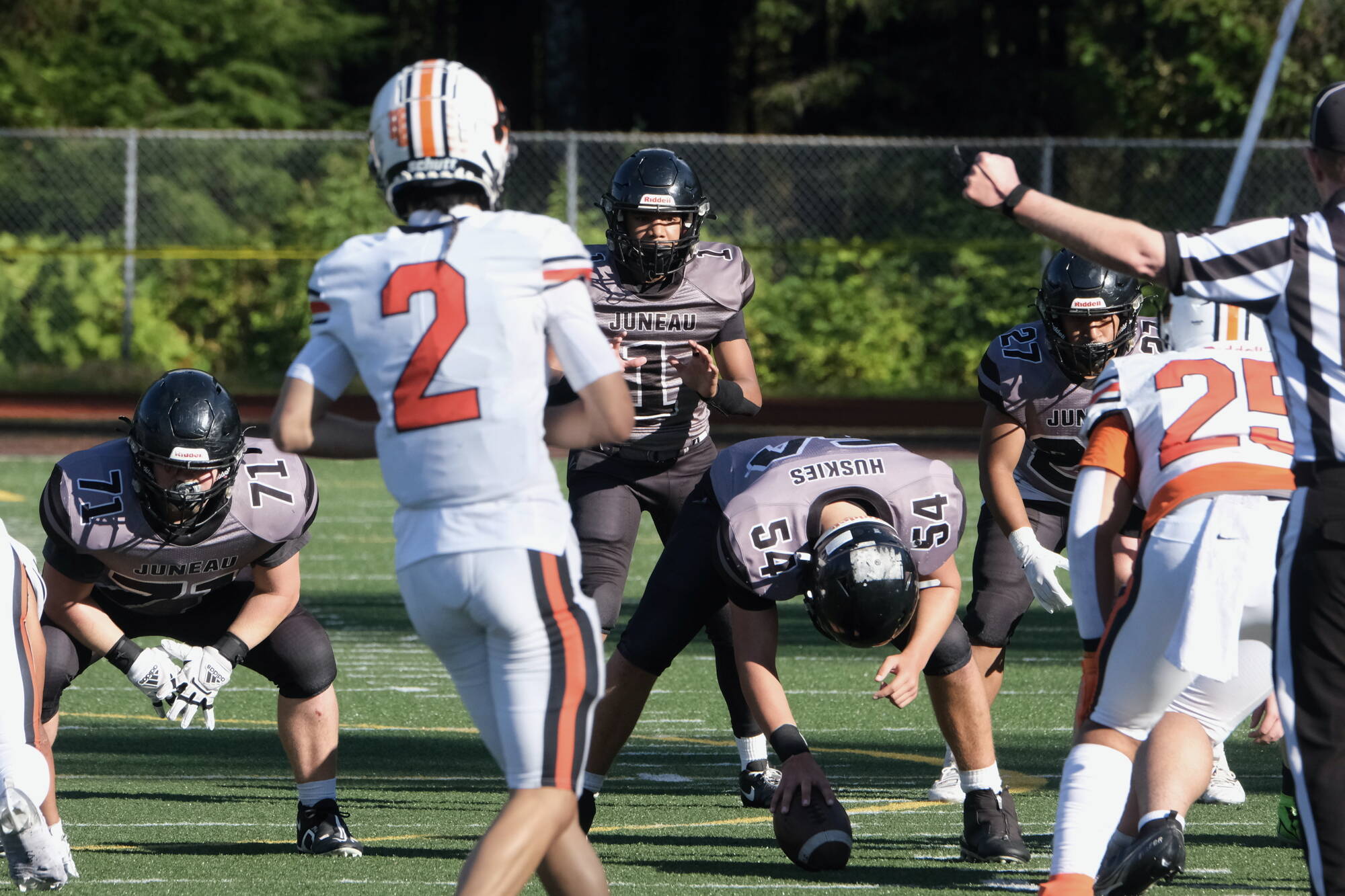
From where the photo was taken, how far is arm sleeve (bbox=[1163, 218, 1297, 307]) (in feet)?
11.0

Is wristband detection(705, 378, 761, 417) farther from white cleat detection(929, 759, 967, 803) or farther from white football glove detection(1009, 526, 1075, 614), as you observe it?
white cleat detection(929, 759, 967, 803)

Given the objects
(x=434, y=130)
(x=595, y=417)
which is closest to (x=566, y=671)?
(x=595, y=417)

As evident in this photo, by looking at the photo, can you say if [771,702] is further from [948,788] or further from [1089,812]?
[948,788]

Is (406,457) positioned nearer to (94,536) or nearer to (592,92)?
(94,536)

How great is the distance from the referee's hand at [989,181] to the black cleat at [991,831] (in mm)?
1801

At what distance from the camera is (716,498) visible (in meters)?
4.92

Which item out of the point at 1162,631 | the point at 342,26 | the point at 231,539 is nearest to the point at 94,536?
the point at 231,539

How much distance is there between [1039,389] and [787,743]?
1887 millimetres

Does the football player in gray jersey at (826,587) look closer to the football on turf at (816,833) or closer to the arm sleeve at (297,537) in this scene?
the football on turf at (816,833)

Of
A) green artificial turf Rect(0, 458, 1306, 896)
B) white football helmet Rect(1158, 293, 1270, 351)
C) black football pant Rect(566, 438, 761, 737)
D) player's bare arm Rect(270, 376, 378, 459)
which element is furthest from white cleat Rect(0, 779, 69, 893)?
white football helmet Rect(1158, 293, 1270, 351)

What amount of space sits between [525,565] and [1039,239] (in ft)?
48.6

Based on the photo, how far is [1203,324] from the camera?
15.3ft

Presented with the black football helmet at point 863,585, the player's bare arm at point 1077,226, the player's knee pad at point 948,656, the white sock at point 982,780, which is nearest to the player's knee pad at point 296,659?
the black football helmet at point 863,585

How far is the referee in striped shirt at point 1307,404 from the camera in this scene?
11.0ft
